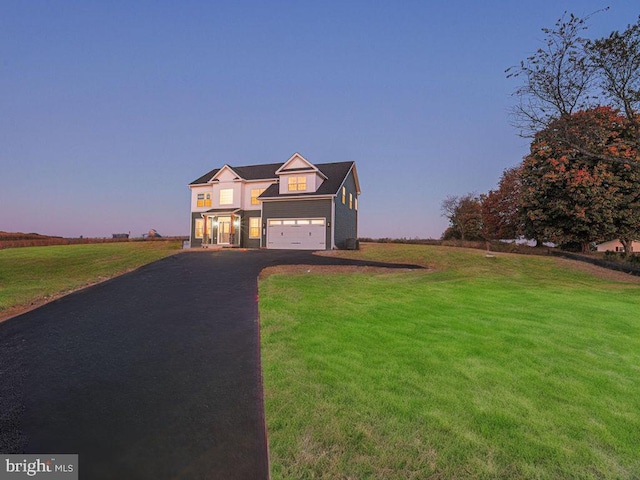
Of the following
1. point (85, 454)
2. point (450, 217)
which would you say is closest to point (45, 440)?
point (85, 454)

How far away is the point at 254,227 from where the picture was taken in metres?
29.7

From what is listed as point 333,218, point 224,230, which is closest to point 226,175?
point 224,230

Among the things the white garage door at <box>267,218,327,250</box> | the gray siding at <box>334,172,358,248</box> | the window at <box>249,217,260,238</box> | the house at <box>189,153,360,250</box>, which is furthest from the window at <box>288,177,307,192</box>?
the window at <box>249,217,260,238</box>

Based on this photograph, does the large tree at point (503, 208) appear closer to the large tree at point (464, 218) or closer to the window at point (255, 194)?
the large tree at point (464, 218)

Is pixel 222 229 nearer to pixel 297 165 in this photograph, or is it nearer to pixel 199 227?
pixel 199 227

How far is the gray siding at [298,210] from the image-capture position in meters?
26.8

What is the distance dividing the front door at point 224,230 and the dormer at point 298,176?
624 cm

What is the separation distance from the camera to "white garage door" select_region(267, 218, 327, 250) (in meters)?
A: 26.9

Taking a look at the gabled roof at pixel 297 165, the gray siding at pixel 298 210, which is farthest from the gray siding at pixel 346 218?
the gabled roof at pixel 297 165

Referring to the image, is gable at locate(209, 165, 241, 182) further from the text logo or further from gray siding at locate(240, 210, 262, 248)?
the text logo

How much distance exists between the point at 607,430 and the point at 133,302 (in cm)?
1121

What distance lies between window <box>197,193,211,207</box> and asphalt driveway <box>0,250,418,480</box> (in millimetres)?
23263

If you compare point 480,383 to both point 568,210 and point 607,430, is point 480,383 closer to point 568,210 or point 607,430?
point 607,430

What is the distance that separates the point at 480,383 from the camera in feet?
14.0
